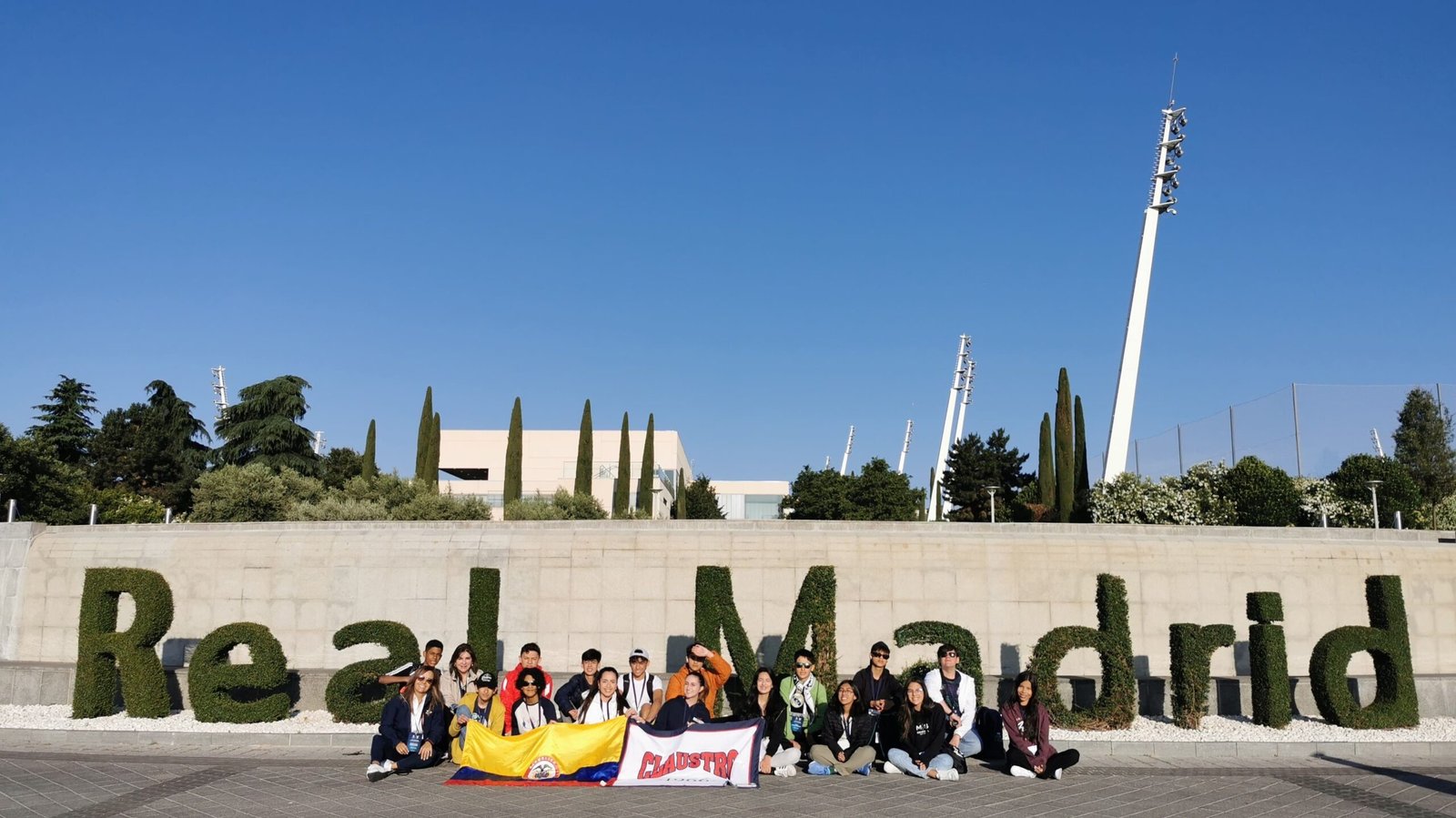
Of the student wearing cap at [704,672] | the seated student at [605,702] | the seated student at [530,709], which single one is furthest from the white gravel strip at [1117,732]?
the student wearing cap at [704,672]

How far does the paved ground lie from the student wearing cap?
1.25 meters

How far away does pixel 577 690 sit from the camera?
1205cm

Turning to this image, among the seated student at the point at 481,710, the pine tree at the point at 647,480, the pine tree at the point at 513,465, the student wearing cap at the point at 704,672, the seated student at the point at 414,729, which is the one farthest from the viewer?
the pine tree at the point at 647,480

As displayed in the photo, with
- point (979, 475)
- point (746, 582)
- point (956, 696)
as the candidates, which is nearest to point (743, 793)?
→ point (956, 696)

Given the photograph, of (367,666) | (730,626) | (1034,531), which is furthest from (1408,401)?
(367,666)

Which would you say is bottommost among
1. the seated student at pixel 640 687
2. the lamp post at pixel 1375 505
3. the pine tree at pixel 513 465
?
the seated student at pixel 640 687

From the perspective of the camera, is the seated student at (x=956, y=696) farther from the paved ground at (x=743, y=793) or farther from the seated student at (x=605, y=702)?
the seated student at (x=605, y=702)

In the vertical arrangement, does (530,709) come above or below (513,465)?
below

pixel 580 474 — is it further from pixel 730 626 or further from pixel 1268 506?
pixel 730 626

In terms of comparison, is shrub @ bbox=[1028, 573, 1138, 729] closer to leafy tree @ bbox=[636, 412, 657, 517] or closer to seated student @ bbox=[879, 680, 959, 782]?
seated student @ bbox=[879, 680, 959, 782]

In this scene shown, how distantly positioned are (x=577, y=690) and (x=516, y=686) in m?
0.79

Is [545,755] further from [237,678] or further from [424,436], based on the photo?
[424,436]

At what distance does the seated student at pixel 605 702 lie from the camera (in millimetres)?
11359

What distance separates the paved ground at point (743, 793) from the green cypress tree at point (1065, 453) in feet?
113
